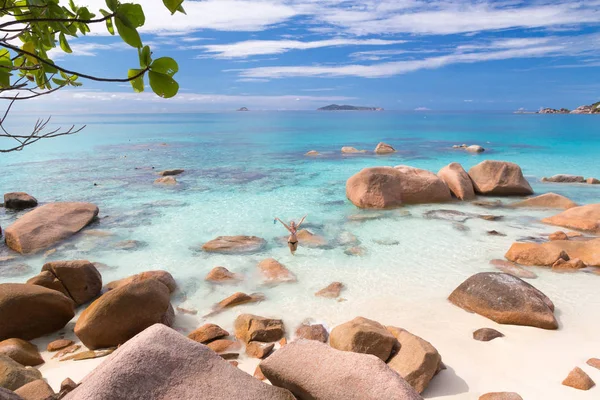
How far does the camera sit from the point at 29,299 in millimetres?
5609

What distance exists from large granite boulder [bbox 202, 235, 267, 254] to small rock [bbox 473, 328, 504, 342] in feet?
16.7

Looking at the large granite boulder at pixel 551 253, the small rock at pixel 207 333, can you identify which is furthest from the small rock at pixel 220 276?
the large granite boulder at pixel 551 253

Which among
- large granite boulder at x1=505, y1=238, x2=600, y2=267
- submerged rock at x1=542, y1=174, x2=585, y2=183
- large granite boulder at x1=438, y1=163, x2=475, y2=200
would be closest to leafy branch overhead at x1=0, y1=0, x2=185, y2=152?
large granite boulder at x1=505, y1=238, x2=600, y2=267

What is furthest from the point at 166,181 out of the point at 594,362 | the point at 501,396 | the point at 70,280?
the point at 594,362

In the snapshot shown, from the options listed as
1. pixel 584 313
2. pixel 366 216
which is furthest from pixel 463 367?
pixel 366 216

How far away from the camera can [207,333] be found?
5.52 m

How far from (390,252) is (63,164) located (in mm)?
22978

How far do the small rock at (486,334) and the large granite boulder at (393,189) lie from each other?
718 cm

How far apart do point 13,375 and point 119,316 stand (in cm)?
133

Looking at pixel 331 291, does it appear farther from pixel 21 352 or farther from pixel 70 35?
pixel 70 35

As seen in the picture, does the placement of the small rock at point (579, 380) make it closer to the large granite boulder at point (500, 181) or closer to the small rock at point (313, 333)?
the small rock at point (313, 333)

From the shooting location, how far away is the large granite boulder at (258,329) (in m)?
5.48

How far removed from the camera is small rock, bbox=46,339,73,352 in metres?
5.36

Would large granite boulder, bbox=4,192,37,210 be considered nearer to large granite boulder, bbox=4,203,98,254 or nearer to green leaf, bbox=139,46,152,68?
large granite boulder, bbox=4,203,98,254
